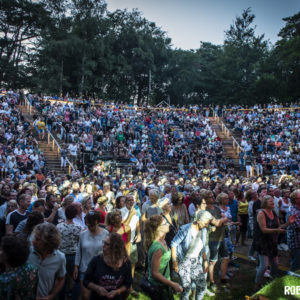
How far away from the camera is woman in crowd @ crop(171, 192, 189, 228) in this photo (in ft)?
19.9

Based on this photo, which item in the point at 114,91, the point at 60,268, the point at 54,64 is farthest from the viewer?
the point at 114,91

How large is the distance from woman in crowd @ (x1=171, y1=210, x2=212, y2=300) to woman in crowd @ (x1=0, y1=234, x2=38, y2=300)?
1.87 meters

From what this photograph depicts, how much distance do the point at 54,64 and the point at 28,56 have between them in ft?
18.3

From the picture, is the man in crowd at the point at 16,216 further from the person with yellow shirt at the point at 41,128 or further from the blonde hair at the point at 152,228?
the person with yellow shirt at the point at 41,128

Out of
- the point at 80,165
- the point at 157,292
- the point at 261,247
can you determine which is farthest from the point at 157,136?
the point at 157,292

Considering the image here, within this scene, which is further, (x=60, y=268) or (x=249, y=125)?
(x=249, y=125)

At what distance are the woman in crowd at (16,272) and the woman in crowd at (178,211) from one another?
369cm

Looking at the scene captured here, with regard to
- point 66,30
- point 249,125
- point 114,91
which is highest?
point 66,30

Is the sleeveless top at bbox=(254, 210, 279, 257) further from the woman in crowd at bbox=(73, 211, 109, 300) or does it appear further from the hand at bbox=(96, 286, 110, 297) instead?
the hand at bbox=(96, 286, 110, 297)

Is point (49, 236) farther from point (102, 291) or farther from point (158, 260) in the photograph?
point (158, 260)

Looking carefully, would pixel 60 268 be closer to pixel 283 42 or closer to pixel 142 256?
pixel 142 256

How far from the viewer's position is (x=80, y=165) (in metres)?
17.6

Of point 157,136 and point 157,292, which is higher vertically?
point 157,136

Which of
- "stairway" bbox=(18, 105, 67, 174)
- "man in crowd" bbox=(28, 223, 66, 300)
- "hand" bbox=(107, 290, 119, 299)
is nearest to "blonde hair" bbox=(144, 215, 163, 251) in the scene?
"hand" bbox=(107, 290, 119, 299)
